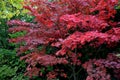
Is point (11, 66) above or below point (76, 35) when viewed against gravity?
below

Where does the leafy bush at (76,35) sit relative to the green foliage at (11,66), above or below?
above

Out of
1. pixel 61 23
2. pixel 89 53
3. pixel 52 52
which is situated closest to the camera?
pixel 61 23

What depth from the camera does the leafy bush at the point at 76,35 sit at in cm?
488

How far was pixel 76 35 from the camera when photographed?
4844 millimetres

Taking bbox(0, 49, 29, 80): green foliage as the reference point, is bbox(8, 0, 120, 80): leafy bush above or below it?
above

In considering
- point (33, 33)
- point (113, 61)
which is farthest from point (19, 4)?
point (113, 61)

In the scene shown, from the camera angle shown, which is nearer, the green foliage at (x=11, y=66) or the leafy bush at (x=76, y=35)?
the leafy bush at (x=76, y=35)

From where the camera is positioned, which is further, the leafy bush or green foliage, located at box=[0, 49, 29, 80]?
green foliage, located at box=[0, 49, 29, 80]

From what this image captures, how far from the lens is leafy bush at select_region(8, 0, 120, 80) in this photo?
488cm

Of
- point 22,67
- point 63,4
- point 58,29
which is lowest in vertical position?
point 22,67

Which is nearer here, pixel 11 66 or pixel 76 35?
pixel 76 35

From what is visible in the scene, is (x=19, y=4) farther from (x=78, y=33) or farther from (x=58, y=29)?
(x=78, y=33)

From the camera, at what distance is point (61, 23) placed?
529 cm

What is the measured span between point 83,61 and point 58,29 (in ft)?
3.33
